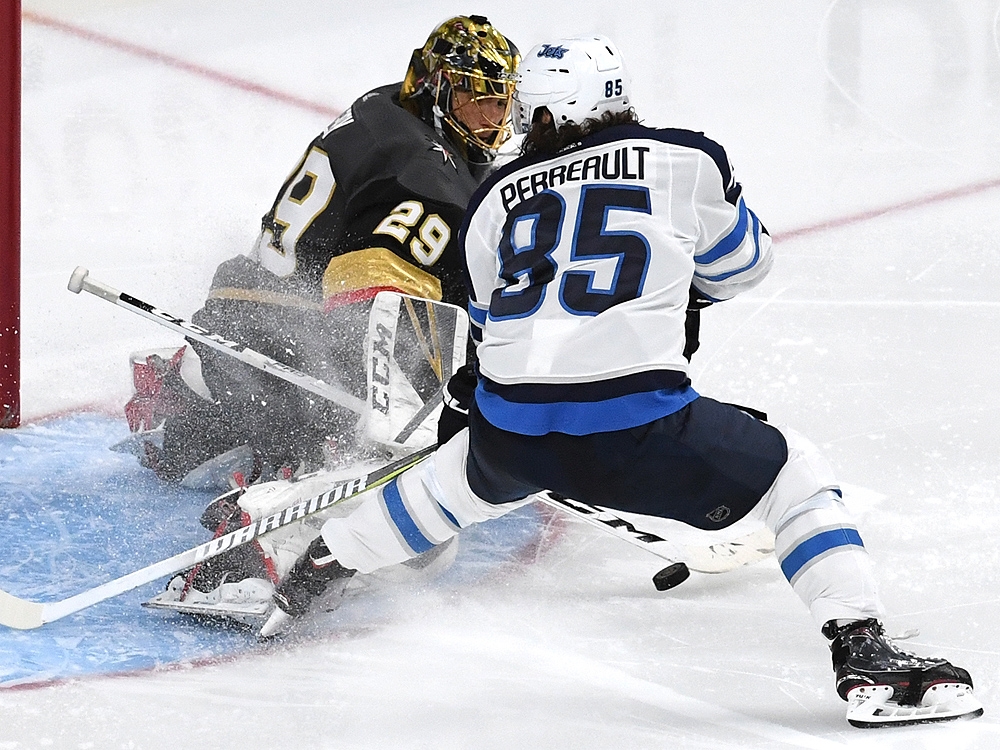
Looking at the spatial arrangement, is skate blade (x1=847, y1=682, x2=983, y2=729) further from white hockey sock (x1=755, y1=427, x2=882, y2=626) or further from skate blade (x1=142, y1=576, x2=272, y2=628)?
skate blade (x1=142, y1=576, x2=272, y2=628)

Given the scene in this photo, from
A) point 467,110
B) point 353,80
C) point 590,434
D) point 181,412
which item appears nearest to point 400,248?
point 467,110

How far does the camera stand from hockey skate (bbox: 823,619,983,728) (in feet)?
6.68

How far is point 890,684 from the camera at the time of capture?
2.04 m

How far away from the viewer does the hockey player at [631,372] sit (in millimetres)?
2078

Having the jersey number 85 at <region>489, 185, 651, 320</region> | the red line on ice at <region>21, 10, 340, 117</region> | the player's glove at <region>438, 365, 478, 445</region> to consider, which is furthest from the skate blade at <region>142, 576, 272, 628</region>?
the red line on ice at <region>21, 10, 340, 117</region>

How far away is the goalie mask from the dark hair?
2.73 ft

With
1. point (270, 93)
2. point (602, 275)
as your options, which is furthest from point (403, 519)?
point (270, 93)

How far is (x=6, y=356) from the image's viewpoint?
3492 mm

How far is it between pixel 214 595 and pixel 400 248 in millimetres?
780

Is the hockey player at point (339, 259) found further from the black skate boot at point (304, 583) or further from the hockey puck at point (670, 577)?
the hockey puck at point (670, 577)

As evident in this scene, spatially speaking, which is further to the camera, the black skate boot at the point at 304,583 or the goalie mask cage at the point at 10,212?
the goalie mask cage at the point at 10,212

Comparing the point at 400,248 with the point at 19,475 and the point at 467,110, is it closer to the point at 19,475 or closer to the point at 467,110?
the point at 467,110

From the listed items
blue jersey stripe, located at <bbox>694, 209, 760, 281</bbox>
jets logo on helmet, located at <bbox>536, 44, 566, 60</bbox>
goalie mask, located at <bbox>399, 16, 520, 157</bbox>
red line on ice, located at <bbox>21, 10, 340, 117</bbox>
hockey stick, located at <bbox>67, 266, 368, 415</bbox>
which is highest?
jets logo on helmet, located at <bbox>536, 44, 566, 60</bbox>

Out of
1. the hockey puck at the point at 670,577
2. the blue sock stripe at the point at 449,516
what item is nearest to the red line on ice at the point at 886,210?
the hockey puck at the point at 670,577
